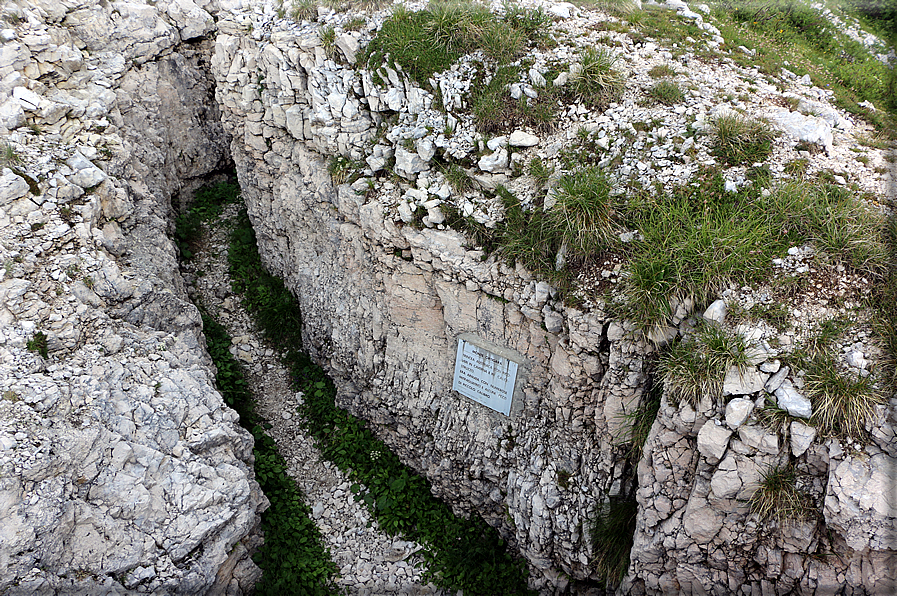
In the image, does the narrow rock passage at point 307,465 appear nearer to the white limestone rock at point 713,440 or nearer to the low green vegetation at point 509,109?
the white limestone rock at point 713,440

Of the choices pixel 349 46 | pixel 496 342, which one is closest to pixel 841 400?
pixel 496 342

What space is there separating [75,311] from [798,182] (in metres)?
8.79

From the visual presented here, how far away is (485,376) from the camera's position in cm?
738

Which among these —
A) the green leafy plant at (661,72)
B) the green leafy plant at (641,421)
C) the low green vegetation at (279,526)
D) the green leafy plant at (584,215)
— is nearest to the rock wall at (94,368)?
the low green vegetation at (279,526)

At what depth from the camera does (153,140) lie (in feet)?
34.6

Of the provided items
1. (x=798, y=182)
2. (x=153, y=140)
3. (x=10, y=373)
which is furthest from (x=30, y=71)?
(x=798, y=182)

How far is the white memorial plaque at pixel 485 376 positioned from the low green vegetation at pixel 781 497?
3.06 meters

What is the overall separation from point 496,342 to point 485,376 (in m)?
0.54

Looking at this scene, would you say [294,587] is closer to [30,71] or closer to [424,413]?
[424,413]

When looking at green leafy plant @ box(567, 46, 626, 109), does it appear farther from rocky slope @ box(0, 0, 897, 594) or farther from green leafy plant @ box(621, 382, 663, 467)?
green leafy plant @ box(621, 382, 663, 467)

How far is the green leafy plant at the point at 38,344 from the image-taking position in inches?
239

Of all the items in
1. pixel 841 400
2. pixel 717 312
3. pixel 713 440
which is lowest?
pixel 713 440

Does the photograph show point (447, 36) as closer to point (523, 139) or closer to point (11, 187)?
point (523, 139)

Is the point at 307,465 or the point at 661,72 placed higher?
the point at 661,72
